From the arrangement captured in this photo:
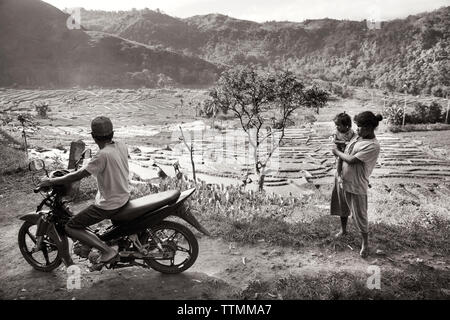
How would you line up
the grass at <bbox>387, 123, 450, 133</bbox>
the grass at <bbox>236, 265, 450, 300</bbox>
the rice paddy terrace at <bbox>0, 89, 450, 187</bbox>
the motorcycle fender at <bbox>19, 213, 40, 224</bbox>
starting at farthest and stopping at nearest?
the grass at <bbox>387, 123, 450, 133</bbox>
the rice paddy terrace at <bbox>0, 89, 450, 187</bbox>
the motorcycle fender at <bbox>19, 213, 40, 224</bbox>
the grass at <bbox>236, 265, 450, 300</bbox>

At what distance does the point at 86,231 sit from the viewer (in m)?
3.59

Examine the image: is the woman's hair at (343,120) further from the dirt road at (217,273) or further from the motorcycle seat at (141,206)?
the motorcycle seat at (141,206)

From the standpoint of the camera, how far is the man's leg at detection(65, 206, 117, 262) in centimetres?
353

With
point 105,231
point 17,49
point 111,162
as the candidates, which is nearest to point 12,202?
point 105,231

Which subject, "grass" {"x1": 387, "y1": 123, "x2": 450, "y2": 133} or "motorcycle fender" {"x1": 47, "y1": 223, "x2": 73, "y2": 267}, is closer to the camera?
"motorcycle fender" {"x1": 47, "y1": 223, "x2": 73, "y2": 267}

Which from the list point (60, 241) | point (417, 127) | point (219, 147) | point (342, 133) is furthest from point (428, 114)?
point (60, 241)

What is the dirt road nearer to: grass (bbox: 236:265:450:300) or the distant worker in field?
grass (bbox: 236:265:450:300)

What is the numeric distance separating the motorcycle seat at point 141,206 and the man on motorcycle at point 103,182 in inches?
2.3

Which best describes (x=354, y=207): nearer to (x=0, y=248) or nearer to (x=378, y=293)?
(x=378, y=293)

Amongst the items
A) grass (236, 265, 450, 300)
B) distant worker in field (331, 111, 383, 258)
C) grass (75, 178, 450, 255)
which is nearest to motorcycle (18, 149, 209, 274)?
grass (236, 265, 450, 300)

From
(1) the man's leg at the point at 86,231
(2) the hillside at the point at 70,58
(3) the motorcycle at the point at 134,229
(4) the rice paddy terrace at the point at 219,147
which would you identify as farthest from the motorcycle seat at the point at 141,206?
(2) the hillside at the point at 70,58

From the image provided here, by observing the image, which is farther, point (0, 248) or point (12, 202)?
point (12, 202)
